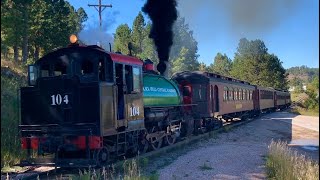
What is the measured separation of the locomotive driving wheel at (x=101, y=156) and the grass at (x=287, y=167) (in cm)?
424

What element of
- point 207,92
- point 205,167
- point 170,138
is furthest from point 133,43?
point 205,167

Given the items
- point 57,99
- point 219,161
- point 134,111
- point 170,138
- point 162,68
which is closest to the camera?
point 57,99

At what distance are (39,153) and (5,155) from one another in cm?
152

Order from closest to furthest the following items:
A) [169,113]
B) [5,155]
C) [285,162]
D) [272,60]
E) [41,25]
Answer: [285,162]
[5,155]
[169,113]
[41,25]
[272,60]

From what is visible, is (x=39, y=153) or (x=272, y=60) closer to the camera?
(x=39, y=153)

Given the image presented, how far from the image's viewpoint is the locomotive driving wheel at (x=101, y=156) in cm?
960

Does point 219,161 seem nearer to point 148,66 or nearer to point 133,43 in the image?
point 148,66

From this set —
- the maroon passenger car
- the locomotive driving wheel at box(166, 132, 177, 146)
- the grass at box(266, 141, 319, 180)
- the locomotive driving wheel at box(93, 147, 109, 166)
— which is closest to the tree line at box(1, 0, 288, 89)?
the maroon passenger car

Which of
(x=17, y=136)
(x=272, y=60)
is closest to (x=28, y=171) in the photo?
(x=17, y=136)

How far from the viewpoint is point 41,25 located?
3070 cm

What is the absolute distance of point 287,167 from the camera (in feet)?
30.0

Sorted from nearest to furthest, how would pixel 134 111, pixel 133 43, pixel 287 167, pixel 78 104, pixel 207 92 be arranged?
1. pixel 287 167
2. pixel 78 104
3. pixel 134 111
4. pixel 207 92
5. pixel 133 43

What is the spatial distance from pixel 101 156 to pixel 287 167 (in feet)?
15.0

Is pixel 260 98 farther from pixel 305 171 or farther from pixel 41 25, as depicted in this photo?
pixel 305 171
